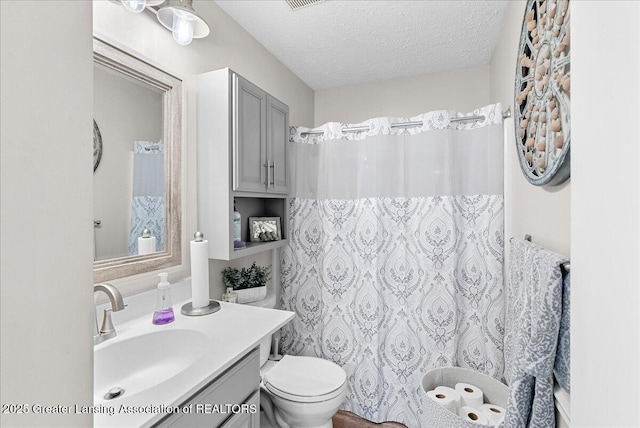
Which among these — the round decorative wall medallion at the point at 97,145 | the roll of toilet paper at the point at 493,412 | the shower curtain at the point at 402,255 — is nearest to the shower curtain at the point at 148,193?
the round decorative wall medallion at the point at 97,145

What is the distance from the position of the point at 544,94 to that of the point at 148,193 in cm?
159

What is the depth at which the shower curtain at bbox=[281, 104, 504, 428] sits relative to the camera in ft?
6.07

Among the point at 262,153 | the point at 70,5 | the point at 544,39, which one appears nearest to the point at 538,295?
the point at 544,39

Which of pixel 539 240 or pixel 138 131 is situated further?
pixel 138 131

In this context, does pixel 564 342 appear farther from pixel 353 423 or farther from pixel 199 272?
pixel 353 423

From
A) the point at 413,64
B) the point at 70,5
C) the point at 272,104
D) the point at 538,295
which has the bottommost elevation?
the point at 538,295

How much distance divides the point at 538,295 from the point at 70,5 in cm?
117

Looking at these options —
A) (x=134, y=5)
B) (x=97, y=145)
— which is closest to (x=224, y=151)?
(x=97, y=145)

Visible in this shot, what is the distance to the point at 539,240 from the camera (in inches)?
47.2

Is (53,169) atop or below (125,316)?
atop

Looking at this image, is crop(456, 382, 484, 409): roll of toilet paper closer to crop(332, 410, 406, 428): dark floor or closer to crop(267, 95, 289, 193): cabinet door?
crop(332, 410, 406, 428): dark floor

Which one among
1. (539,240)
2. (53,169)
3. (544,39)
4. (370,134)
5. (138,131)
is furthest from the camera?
(370,134)

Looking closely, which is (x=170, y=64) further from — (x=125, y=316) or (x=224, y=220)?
(x=125, y=316)

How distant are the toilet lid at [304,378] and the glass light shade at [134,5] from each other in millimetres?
1794
